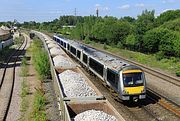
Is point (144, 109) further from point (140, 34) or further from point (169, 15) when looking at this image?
point (169, 15)

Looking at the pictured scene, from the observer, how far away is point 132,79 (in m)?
18.2

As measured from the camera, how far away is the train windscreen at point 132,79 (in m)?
18.1

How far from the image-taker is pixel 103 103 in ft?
43.2

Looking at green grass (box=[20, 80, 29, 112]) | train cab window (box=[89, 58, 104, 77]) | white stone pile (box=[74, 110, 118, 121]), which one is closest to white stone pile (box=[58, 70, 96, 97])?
green grass (box=[20, 80, 29, 112])

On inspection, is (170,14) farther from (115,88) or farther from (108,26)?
(115,88)

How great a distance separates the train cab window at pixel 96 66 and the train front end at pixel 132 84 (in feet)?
14.6

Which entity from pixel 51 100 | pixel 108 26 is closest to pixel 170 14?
pixel 108 26

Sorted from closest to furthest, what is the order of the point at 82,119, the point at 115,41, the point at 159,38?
1. the point at 82,119
2. the point at 159,38
3. the point at 115,41

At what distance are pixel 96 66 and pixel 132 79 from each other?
276 inches

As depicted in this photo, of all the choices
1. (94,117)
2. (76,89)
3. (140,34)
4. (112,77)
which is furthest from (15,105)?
(140,34)

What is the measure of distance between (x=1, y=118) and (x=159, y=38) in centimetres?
3857

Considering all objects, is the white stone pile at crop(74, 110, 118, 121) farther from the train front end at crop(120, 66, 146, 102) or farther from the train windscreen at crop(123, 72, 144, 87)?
the train windscreen at crop(123, 72, 144, 87)

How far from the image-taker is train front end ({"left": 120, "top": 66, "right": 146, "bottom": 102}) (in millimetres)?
18000

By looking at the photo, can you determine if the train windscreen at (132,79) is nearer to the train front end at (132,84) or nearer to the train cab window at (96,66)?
the train front end at (132,84)
